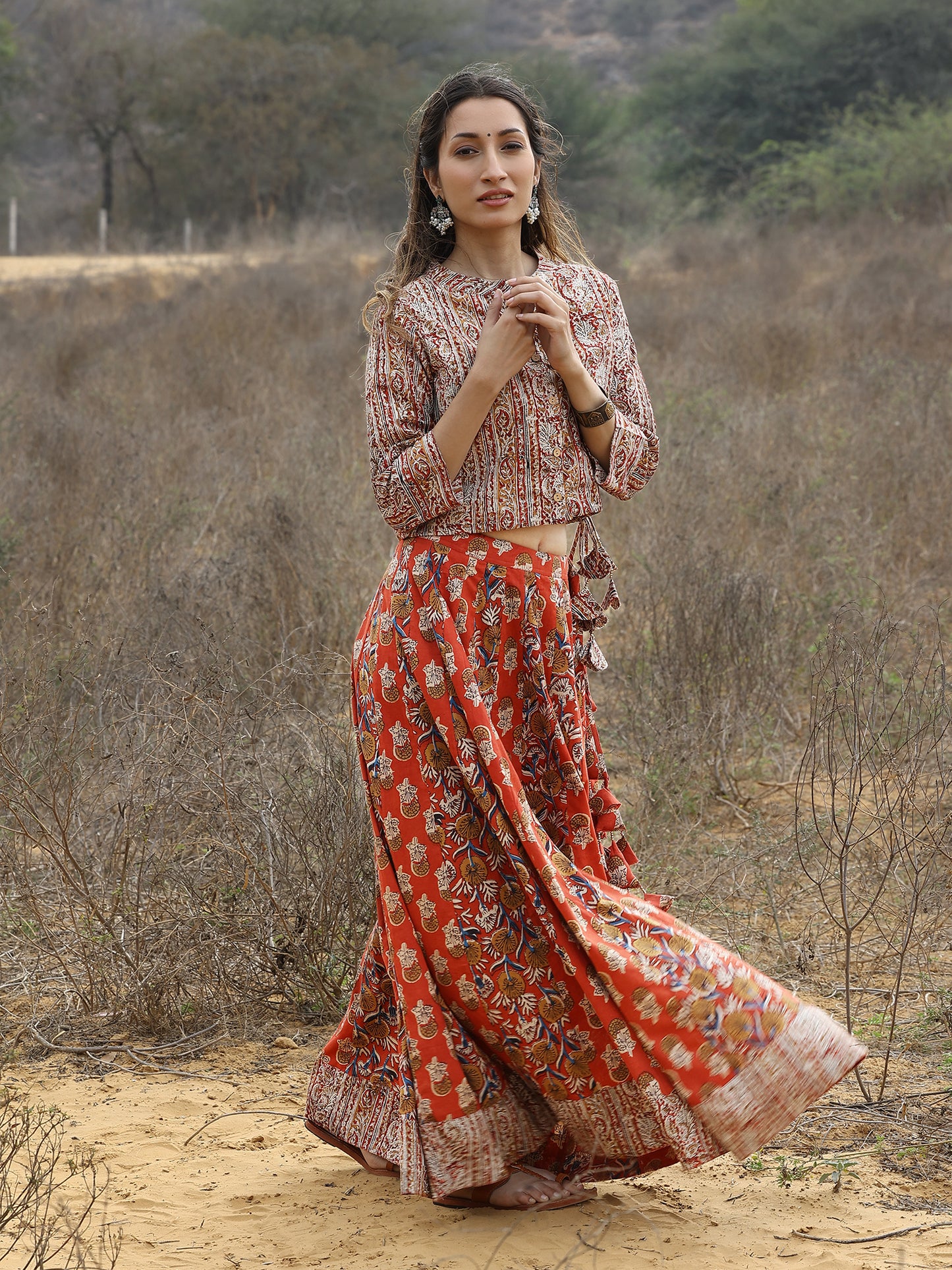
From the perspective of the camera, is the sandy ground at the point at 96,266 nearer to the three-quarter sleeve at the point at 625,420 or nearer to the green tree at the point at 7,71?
the green tree at the point at 7,71

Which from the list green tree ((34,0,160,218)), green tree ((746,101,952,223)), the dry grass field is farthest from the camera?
green tree ((34,0,160,218))

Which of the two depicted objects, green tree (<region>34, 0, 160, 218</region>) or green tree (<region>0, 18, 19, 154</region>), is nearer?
green tree (<region>34, 0, 160, 218</region>)

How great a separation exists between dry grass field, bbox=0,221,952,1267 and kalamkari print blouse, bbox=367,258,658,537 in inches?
33.1

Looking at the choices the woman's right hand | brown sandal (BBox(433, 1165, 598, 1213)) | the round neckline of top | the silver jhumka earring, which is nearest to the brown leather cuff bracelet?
the woman's right hand

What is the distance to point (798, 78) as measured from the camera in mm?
21844

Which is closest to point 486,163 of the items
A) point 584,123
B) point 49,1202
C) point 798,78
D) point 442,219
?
point 442,219

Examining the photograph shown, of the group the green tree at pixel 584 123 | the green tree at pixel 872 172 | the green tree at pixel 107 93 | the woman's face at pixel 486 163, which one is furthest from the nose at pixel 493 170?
the green tree at pixel 107 93

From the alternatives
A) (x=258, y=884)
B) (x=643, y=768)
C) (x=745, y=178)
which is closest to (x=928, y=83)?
(x=745, y=178)

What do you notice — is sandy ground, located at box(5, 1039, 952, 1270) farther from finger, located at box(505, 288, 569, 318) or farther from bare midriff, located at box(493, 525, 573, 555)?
finger, located at box(505, 288, 569, 318)

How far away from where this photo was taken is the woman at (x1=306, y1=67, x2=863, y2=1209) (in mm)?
2023

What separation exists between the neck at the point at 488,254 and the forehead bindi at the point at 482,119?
150 millimetres

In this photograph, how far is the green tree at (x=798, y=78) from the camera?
70.1ft

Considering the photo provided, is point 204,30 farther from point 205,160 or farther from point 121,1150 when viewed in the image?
point 121,1150

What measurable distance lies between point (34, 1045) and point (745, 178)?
64.5 ft
